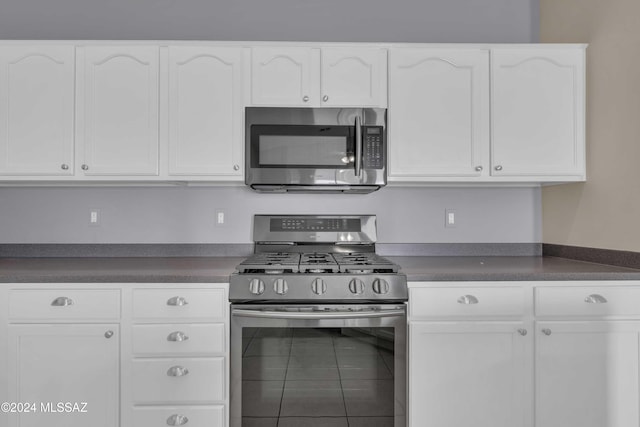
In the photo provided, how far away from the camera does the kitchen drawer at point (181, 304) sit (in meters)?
1.80

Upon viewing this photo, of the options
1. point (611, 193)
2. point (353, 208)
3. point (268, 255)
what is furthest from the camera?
point (353, 208)

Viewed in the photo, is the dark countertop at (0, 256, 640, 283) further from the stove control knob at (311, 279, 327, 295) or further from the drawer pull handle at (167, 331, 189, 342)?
the stove control knob at (311, 279, 327, 295)

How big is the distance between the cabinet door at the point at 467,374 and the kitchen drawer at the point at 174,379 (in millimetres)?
906

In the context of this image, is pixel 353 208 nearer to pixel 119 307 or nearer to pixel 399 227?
pixel 399 227

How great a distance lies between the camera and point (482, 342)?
184cm

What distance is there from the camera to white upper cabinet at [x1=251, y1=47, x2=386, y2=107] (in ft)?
7.19

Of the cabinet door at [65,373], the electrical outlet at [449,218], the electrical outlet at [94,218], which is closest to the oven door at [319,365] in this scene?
the cabinet door at [65,373]

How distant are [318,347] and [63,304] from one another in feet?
3.80

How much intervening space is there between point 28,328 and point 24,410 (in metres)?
0.38

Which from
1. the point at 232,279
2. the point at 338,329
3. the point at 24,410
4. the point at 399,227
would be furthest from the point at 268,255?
the point at 24,410

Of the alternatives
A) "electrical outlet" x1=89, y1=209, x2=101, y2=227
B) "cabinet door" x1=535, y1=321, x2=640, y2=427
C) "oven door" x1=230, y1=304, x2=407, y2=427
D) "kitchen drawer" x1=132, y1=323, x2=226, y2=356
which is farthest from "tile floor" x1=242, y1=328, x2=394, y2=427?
"electrical outlet" x1=89, y1=209, x2=101, y2=227

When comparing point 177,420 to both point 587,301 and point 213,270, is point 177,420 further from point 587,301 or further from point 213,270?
point 587,301

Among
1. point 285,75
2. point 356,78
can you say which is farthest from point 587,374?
point 285,75

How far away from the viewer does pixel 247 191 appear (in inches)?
99.6
